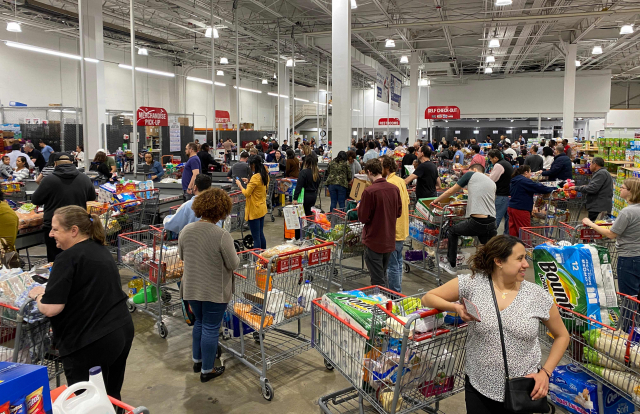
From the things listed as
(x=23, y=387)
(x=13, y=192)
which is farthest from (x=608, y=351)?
(x=13, y=192)

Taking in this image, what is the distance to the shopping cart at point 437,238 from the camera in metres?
6.12

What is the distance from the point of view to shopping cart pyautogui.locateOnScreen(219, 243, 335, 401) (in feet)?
12.7

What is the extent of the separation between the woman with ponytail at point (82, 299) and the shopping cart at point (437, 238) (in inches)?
172

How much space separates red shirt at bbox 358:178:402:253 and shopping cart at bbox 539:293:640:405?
190cm

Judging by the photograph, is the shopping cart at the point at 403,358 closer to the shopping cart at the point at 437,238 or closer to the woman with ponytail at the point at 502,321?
the woman with ponytail at the point at 502,321

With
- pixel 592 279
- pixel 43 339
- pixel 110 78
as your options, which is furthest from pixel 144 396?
pixel 110 78

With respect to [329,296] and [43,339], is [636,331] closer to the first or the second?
[329,296]

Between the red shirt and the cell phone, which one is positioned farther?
the red shirt

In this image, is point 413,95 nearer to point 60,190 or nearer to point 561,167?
point 561,167

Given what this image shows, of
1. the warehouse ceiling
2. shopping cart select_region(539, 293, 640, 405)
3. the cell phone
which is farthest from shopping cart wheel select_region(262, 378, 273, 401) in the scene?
the warehouse ceiling

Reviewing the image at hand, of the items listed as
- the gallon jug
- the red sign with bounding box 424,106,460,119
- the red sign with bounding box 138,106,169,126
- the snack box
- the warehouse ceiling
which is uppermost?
the warehouse ceiling

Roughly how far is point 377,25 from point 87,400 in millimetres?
16432

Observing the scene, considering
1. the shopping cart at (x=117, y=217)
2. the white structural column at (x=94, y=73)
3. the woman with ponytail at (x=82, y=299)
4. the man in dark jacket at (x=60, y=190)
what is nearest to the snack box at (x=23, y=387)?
the woman with ponytail at (x=82, y=299)

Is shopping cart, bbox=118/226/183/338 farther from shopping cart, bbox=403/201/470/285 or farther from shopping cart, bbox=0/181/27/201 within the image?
shopping cart, bbox=0/181/27/201
